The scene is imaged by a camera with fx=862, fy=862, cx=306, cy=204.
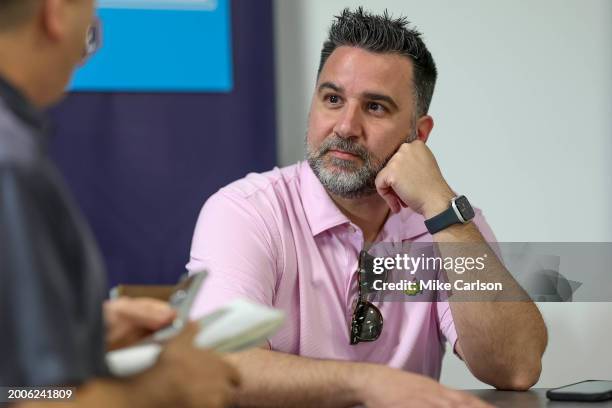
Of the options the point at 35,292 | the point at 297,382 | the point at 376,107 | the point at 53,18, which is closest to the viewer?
the point at 35,292

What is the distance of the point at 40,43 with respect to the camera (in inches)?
34.0

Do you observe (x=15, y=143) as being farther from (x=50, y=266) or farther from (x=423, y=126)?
(x=423, y=126)

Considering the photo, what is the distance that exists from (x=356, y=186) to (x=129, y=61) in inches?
32.8

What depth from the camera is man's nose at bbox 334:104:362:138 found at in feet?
7.43

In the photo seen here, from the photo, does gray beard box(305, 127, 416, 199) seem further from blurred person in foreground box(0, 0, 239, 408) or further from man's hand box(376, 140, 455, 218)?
blurred person in foreground box(0, 0, 239, 408)

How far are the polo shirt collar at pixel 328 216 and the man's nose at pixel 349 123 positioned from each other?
0.48 feet

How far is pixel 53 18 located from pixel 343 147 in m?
1.47

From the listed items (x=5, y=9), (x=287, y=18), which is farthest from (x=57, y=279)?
(x=287, y=18)

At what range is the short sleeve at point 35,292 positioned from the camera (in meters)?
0.75

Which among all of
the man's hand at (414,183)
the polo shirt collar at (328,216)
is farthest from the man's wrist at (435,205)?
the polo shirt collar at (328,216)

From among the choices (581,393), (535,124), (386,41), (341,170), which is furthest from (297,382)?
(535,124)

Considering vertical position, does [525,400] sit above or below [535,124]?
below

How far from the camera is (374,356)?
2209 mm

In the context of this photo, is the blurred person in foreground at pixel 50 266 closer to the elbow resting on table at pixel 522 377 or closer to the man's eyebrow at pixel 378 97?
the elbow resting on table at pixel 522 377
